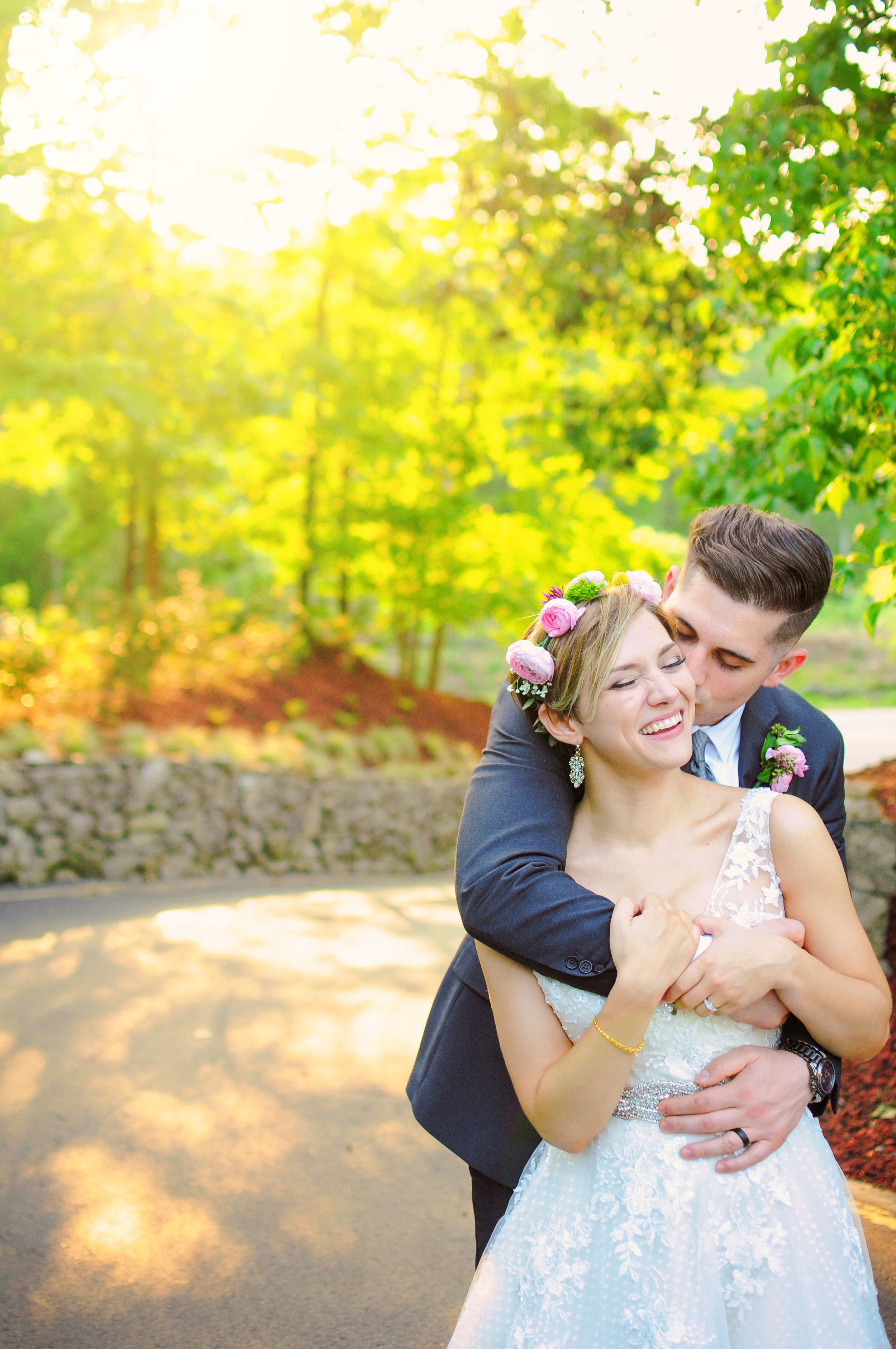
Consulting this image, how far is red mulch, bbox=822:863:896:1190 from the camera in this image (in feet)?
12.6

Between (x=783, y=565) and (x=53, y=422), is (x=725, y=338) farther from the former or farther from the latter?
(x=53, y=422)

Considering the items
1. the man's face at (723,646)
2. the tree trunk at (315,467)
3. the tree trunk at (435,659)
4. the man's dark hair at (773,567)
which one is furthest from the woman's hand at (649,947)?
the tree trunk at (435,659)

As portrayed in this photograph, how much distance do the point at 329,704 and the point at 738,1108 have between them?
39.6 ft

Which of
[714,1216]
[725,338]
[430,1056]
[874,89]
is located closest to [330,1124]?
[430,1056]

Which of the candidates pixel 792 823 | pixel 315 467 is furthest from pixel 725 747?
pixel 315 467

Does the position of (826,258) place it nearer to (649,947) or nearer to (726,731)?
(726,731)

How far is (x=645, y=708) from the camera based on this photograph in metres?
2.07

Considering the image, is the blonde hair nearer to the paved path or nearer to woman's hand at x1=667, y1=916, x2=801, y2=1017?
woman's hand at x1=667, y1=916, x2=801, y2=1017

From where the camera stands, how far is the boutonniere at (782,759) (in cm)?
235

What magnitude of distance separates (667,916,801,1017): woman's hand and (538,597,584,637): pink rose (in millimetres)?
679

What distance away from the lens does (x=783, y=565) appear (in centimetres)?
245

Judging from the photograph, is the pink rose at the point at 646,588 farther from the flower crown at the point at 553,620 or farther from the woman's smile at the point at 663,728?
the woman's smile at the point at 663,728

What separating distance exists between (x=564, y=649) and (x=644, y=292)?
745 centimetres

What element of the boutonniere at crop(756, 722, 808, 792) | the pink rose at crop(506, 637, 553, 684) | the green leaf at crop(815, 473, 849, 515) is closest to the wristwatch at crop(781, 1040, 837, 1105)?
the boutonniere at crop(756, 722, 808, 792)
